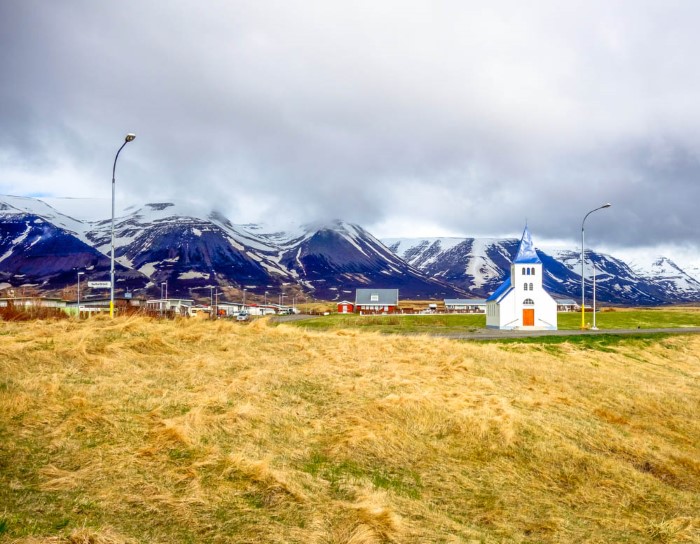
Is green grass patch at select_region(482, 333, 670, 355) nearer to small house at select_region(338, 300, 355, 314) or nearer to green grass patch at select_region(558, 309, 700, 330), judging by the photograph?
green grass patch at select_region(558, 309, 700, 330)

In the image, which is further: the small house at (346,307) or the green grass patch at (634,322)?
the small house at (346,307)

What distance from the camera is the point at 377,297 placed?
167750 millimetres

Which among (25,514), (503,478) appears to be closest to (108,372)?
(25,514)

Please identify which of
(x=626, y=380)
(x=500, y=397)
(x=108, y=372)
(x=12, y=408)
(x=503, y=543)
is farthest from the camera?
(x=626, y=380)

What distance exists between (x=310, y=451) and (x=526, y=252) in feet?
161

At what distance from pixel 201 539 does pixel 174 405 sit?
5.08 m

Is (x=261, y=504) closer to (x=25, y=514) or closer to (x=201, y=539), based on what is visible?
(x=201, y=539)

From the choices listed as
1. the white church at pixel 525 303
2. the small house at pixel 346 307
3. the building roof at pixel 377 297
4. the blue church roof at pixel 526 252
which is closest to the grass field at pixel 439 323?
the white church at pixel 525 303

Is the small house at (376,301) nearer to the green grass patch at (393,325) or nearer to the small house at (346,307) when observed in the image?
the small house at (346,307)

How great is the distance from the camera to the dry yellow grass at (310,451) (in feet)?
24.1

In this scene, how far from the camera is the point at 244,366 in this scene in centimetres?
1574

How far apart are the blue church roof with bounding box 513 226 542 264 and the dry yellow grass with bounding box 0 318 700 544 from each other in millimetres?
36991

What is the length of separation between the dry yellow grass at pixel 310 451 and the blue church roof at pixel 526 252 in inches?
1456

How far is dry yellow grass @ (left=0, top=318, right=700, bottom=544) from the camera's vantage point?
7.35 metres
